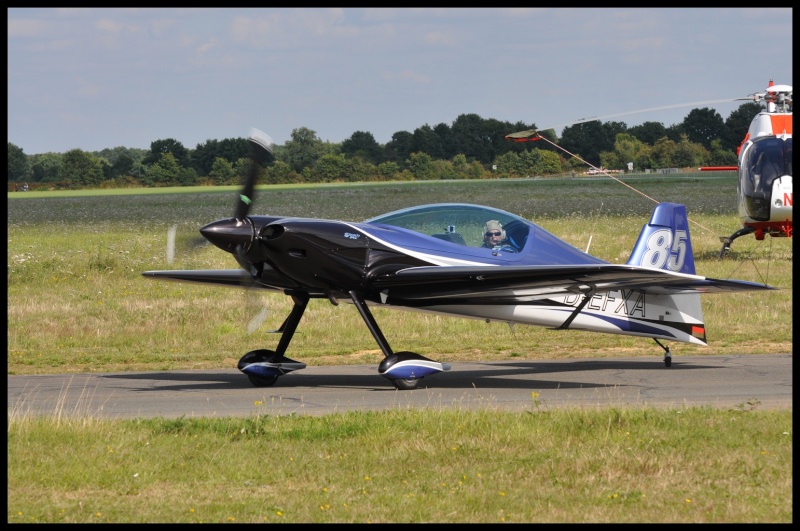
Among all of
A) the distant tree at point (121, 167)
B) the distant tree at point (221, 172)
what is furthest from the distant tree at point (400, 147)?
the distant tree at point (121, 167)

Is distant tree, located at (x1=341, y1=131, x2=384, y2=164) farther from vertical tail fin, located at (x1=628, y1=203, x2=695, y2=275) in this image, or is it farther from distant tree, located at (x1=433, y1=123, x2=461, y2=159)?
vertical tail fin, located at (x1=628, y1=203, x2=695, y2=275)

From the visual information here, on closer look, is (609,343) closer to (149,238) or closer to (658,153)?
(149,238)

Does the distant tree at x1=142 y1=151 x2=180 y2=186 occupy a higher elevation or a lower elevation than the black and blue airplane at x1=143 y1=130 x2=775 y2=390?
higher

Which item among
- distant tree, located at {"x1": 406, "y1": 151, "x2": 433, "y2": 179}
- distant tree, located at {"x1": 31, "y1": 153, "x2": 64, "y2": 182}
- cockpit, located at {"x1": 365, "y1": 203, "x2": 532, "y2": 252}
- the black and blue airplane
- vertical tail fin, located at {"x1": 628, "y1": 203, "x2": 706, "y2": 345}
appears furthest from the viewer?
distant tree, located at {"x1": 31, "y1": 153, "x2": 64, "y2": 182}

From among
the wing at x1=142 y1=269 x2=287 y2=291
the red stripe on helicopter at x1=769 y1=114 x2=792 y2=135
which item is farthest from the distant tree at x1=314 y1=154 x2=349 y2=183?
the wing at x1=142 y1=269 x2=287 y2=291

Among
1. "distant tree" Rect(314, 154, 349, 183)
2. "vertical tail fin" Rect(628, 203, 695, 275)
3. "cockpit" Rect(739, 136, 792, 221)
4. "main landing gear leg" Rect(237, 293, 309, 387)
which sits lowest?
"main landing gear leg" Rect(237, 293, 309, 387)

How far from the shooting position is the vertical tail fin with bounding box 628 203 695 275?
16047 millimetres

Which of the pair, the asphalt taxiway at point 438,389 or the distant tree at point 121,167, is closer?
the asphalt taxiway at point 438,389

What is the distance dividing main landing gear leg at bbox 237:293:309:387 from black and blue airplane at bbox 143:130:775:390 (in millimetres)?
15

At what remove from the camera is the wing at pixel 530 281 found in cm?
1336

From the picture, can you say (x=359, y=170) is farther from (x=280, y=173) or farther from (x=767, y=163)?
(x=767, y=163)

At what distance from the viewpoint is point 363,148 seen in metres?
102

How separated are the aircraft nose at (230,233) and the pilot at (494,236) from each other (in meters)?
3.34

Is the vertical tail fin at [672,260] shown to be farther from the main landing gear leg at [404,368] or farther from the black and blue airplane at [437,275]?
the main landing gear leg at [404,368]
